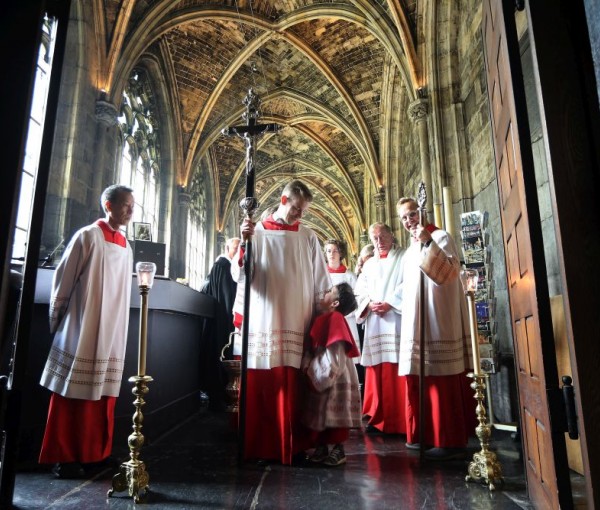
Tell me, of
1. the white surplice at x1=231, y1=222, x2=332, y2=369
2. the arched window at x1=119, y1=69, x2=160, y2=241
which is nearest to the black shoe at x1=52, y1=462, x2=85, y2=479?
the white surplice at x1=231, y1=222, x2=332, y2=369

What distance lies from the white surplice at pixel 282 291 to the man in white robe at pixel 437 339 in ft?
2.38

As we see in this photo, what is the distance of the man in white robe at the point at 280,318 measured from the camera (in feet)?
10.0

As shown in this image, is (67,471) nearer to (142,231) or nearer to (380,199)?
(142,231)

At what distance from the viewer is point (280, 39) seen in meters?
13.8

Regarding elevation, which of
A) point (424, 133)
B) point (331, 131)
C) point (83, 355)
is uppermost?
point (331, 131)

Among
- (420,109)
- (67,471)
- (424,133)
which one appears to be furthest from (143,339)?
(420,109)

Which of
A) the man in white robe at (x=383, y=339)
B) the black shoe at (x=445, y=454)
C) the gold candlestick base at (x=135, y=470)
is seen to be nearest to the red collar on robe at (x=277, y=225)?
the man in white robe at (x=383, y=339)

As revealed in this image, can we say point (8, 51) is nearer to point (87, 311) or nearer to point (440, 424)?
point (87, 311)

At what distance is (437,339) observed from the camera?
3.38 meters

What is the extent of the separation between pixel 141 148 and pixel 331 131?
8.84m

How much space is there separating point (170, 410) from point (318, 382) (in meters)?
1.99

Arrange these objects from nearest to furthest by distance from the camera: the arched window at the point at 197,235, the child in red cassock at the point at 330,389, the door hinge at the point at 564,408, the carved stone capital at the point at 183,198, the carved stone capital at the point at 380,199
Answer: the door hinge at the point at 564,408, the child in red cassock at the point at 330,389, the carved stone capital at the point at 183,198, the carved stone capital at the point at 380,199, the arched window at the point at 197,235

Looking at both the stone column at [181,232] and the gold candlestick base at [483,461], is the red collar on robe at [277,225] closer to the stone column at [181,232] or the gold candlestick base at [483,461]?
the gold candlestick base at [483,461]

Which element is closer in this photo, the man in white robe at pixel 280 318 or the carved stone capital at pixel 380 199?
the man in white robe at pixel 280 318
